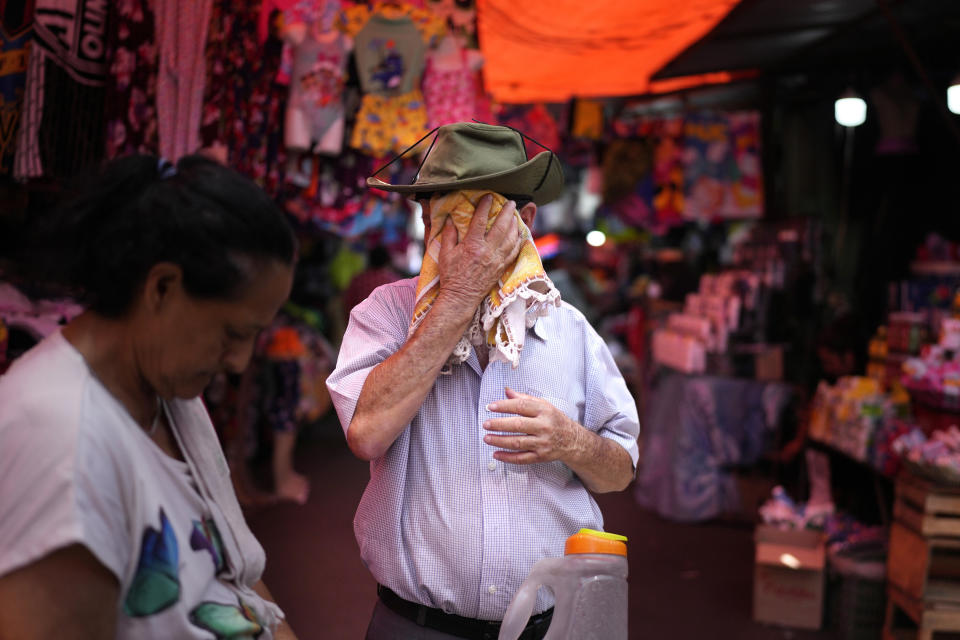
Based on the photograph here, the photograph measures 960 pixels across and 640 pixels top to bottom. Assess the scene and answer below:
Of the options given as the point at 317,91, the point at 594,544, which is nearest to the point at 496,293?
the point at 594,544

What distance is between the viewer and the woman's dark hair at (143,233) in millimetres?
984

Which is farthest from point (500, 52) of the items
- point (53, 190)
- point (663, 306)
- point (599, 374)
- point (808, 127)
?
point (599, 374)

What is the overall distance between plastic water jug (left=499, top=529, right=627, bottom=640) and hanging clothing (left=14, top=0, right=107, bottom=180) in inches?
83.1

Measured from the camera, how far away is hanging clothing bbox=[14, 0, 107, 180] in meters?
2.55

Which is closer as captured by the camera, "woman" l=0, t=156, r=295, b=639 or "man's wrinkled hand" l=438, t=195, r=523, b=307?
"woman" l=0, t=156, r=295, b=639

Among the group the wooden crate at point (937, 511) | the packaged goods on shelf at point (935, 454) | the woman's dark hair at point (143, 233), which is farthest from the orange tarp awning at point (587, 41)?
the woman's dark hair at point (143, 233)

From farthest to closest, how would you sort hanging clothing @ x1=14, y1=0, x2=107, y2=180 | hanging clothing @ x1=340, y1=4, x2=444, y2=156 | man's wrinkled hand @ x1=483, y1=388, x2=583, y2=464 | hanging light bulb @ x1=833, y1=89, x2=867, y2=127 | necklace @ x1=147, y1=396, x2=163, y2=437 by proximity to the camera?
hanging light bulb @ x1=833, y1=89, x2=867, y2=127, hanging clothing @ x1=340, y1=4, x2=444, y2=156, hanging clothing @ x1=14, y1=0, x2=107, y2=180, man's wrinkled hand @ x1=483, y1=388, x2=583, y2=464, necklace @ x1=147, y1=396, x2=163, y2=437

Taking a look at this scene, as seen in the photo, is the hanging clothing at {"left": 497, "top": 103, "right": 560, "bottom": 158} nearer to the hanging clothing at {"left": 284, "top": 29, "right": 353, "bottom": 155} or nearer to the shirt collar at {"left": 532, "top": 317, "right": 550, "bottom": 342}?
the hanging clothing at {"left": 284, "top": 29, "right": 353, "bottom": 155}

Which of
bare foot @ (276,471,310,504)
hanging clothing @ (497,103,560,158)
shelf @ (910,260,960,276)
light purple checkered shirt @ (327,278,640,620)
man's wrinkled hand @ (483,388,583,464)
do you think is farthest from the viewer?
hanging clothing @ (497,103,560,158)

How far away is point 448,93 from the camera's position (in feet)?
13.8

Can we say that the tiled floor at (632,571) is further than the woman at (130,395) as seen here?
Yes

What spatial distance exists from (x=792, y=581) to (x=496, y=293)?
131 inches

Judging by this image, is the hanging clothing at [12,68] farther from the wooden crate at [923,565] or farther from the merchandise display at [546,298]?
A: the wooden crate at [923,565]

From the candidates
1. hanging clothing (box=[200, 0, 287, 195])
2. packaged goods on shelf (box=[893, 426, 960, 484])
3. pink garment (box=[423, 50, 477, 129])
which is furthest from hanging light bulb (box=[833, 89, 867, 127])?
hanging clothing (box=[200, 0, 287, 195])
